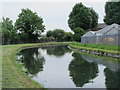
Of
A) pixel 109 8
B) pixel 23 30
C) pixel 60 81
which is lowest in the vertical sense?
pixel 60 81

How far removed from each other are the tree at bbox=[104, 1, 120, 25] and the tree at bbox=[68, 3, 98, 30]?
729cm

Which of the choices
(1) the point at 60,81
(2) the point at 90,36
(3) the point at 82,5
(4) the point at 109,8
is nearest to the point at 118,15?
(4) the point at 109,8

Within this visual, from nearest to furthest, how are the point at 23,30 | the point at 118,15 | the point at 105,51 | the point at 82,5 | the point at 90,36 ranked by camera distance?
the point at 105,51 < the point at 90,36 < the point at 118,15 < the point at 82,5 < the point at 23,30

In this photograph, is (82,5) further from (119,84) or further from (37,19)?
(119,84)

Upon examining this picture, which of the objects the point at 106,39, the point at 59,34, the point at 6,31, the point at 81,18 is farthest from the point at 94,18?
the point at 106,39

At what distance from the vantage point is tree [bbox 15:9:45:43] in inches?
2340

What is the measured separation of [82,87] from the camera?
8836mm

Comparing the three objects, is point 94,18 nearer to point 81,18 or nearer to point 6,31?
point 81,18

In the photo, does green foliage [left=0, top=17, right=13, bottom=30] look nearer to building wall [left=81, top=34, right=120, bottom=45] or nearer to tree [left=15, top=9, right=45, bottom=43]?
tree [left=15, top=9, right=45, bottom=43]

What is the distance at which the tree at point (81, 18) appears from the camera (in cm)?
5253

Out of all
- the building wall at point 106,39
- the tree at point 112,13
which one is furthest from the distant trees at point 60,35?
the building wall at point 106,39

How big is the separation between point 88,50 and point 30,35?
116 feet

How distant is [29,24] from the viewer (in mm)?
59438

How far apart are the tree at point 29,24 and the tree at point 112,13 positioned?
21706 millimetres
